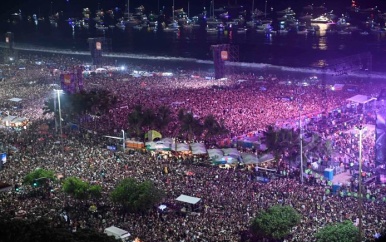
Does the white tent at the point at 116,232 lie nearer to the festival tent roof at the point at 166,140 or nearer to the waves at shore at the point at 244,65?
the festival tent roof at the point at 166,140

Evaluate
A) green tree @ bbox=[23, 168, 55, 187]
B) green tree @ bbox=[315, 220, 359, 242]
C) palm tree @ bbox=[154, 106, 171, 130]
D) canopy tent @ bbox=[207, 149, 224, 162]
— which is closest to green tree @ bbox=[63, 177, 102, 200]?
green tree @ bbox=[23, 168, 55, 187]

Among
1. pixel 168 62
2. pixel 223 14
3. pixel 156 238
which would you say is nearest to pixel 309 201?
pixel 156 238

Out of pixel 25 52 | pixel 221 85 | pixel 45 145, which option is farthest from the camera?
pixel 25 52

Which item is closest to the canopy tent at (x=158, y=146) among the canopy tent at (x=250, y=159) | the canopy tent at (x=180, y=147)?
the canopy tent at (x=180, y=147)

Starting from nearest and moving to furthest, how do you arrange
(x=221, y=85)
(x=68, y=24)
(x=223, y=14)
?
(x=221, y=85)
(x=223, y=14)
(x=68, y=24)

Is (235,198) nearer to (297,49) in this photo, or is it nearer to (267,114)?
(267,114)

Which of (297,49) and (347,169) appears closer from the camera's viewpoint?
(347,169)

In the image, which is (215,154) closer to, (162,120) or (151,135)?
(151,135)

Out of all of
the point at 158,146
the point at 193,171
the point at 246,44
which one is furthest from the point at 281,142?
the point at 246,44
